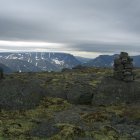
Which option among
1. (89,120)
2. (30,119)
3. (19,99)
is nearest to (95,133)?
(89,120)

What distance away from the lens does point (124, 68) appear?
54.7 m

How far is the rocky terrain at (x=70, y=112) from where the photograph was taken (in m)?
30.5

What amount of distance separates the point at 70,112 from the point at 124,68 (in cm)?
1563

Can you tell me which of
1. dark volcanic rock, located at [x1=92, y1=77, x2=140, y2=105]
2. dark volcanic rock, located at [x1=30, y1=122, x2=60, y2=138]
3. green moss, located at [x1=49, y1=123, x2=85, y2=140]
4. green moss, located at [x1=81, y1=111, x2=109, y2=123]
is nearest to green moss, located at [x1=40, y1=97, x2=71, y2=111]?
dark volcanic rock, located at [x1=92, y1=77, x2=140, y2=105]

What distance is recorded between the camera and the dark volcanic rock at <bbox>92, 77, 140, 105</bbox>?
48.6 m

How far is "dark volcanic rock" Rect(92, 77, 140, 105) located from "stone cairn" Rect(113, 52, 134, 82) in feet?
6.94

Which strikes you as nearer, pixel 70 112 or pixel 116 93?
pixel 70 112

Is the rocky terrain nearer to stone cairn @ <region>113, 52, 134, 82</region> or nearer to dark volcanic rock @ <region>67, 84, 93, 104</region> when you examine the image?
dark volcanic rock @ <region>67, 84, 93, 104</region>

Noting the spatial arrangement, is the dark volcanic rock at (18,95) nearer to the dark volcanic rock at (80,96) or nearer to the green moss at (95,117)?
the dark volcanic rock at (80,96)

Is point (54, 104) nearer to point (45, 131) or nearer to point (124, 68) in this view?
point (124, 68)

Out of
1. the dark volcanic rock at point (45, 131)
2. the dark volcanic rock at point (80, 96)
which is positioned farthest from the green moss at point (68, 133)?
the dark volcanic rock at point (80, 96)

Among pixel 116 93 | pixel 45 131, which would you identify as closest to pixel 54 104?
pixel 116 93

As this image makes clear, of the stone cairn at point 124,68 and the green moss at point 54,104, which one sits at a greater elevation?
the stone cairn at point 124,68

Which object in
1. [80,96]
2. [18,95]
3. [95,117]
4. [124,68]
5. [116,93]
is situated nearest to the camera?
[95,117]
